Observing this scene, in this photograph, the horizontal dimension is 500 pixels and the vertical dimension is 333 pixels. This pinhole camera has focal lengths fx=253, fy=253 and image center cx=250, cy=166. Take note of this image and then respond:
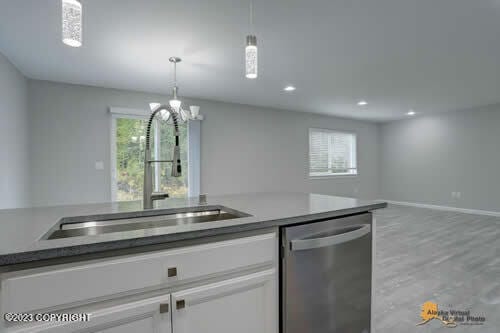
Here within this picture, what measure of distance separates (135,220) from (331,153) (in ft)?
20.2

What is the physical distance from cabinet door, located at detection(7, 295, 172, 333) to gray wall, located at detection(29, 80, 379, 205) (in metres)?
3.70

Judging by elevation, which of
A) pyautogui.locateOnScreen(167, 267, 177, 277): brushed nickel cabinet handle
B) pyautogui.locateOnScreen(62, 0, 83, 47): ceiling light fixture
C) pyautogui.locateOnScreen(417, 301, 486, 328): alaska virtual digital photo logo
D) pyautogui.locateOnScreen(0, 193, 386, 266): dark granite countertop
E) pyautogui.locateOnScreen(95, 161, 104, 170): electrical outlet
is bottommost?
pyautogui.locateOnScreen(417, 301, 486, 328): alaska virtual digital photo logo

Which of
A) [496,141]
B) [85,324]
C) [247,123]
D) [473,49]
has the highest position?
[473,49]

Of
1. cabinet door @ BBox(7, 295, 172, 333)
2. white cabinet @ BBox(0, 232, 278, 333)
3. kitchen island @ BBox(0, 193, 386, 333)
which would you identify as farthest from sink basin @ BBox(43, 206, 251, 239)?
cabinet door @ BBox(7, 295, 172, 333)

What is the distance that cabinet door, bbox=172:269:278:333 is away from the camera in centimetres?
95

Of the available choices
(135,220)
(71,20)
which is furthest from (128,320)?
(71,20)

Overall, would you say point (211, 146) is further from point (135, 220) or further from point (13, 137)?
point (135, 220)

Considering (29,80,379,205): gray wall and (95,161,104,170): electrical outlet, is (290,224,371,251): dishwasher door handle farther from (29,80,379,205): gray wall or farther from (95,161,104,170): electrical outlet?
(95,161,104,170): electrical outlet

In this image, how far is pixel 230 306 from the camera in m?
1.04

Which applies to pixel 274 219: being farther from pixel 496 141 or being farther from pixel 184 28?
pixel 496 141

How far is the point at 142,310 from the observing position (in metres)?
0.88

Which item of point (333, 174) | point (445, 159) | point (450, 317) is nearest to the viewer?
point (450, 317)

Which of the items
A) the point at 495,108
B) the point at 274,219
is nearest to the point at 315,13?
the point at 274,219

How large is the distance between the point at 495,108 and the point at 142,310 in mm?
7350
